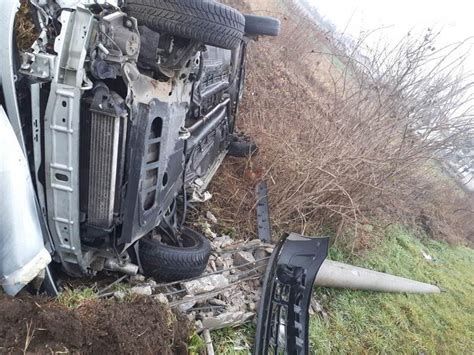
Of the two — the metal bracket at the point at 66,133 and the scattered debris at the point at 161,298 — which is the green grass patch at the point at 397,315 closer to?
the scattered debris at the point at 161,298

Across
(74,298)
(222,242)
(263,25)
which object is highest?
(263,25)

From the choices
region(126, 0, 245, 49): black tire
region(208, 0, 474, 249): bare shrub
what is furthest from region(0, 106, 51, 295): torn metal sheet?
region(208, 0, 474, 249): bare shrub

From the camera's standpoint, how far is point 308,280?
3016mm

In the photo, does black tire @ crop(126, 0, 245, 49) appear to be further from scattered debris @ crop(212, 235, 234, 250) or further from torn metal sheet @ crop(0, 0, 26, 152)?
scattered debris @ crop(212, 235, 234, 250)

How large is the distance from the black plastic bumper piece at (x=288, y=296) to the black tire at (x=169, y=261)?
0.54m

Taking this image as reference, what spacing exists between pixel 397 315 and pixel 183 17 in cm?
331

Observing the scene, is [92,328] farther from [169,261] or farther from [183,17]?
[183,17]

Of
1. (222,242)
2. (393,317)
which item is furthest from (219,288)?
(393,317)

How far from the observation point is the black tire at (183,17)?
76.6 inches

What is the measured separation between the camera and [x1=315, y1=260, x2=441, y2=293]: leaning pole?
3622 mm

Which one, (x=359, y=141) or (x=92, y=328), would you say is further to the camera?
(x=359, y=141)

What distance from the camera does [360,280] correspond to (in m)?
3.93

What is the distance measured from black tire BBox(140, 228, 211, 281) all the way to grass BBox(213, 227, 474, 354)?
43 centimetres

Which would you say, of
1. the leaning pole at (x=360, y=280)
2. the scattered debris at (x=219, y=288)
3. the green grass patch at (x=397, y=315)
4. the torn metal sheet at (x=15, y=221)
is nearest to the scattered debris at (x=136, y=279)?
the scattered debris at (x=219, y=288)
